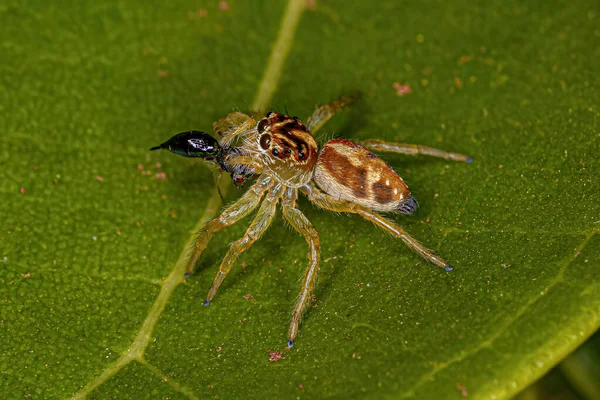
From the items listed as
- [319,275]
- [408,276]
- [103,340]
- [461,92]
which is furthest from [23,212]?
[461,92]

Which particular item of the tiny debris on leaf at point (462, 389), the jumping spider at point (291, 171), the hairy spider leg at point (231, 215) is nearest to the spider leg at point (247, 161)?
the jumping spider at point (291, 171)

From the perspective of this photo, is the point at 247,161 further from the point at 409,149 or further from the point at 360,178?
the point at 409,149

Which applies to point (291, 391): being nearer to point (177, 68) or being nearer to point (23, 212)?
point (23, 212)

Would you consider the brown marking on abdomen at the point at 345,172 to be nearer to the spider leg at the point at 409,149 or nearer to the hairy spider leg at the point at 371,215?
the hairy spider leg at the point at 371,215

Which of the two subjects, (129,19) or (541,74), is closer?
(541,74)

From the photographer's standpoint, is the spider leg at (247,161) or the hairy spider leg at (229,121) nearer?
the spider leg at (247,161)
